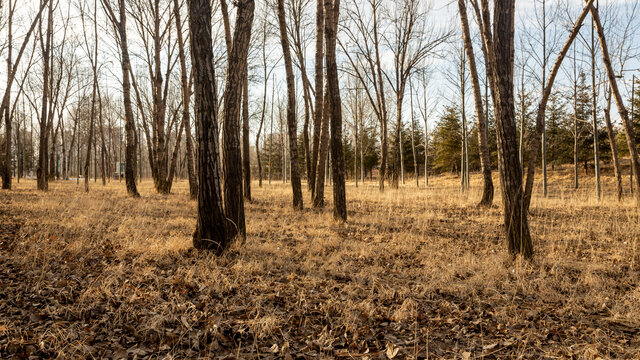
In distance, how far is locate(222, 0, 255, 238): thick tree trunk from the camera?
16.8ft

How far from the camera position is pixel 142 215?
7.63 m

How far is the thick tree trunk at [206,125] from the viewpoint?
4480 millimetres

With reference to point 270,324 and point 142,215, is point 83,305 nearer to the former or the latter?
point 270,324

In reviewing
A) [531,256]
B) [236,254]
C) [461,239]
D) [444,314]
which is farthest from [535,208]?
[236,254]

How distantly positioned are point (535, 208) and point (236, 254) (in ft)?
28.8

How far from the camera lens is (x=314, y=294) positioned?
351 centimetres

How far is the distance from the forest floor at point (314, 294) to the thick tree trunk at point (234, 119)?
731 millimetres

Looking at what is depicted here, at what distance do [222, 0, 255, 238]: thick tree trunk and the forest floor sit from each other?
731mm

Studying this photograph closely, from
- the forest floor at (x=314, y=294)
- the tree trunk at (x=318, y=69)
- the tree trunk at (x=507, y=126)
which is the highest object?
the tree trunk at (x=318, y=69)

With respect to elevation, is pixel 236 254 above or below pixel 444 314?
above

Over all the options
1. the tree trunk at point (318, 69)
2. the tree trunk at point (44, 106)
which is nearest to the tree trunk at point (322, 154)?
the tree trunk at point (318, 69)

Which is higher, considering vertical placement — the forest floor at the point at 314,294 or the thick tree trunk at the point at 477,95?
the thick tree trunk at the point at 477,95

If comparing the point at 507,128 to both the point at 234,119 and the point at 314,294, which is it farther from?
the point at 234,119

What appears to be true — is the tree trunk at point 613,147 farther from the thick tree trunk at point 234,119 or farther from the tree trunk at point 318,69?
the thick tree trunk at point 234,119
